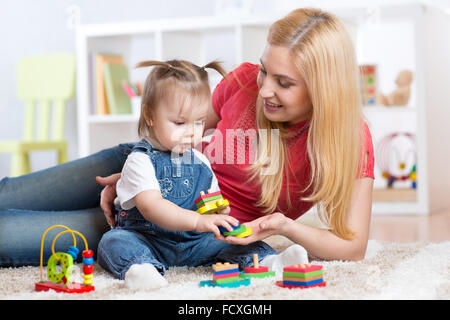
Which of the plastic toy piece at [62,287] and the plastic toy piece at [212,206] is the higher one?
the plastic toy piece at [212,206]

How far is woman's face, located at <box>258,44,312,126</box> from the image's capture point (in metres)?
1.27

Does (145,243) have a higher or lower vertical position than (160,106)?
lower

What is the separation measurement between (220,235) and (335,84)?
39 cm

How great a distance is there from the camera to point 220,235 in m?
1.15

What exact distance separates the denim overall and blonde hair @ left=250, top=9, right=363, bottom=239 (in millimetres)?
178

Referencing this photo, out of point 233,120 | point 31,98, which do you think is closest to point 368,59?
point 31,98

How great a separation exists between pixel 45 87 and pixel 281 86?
2169mm

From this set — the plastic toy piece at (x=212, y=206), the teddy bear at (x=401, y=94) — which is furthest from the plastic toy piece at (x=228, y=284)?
the teddy bear at (x=401, y=94)

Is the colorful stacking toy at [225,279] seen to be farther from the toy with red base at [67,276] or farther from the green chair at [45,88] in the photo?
the green chair at [45,88]

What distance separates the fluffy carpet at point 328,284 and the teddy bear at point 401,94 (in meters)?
1.52

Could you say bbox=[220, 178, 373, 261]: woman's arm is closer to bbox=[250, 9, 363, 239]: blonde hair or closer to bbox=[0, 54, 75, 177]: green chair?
bbox=[250, 9, 363, 239]: blonde hair

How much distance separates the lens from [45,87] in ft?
10.5

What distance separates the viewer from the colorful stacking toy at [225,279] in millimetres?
1105
